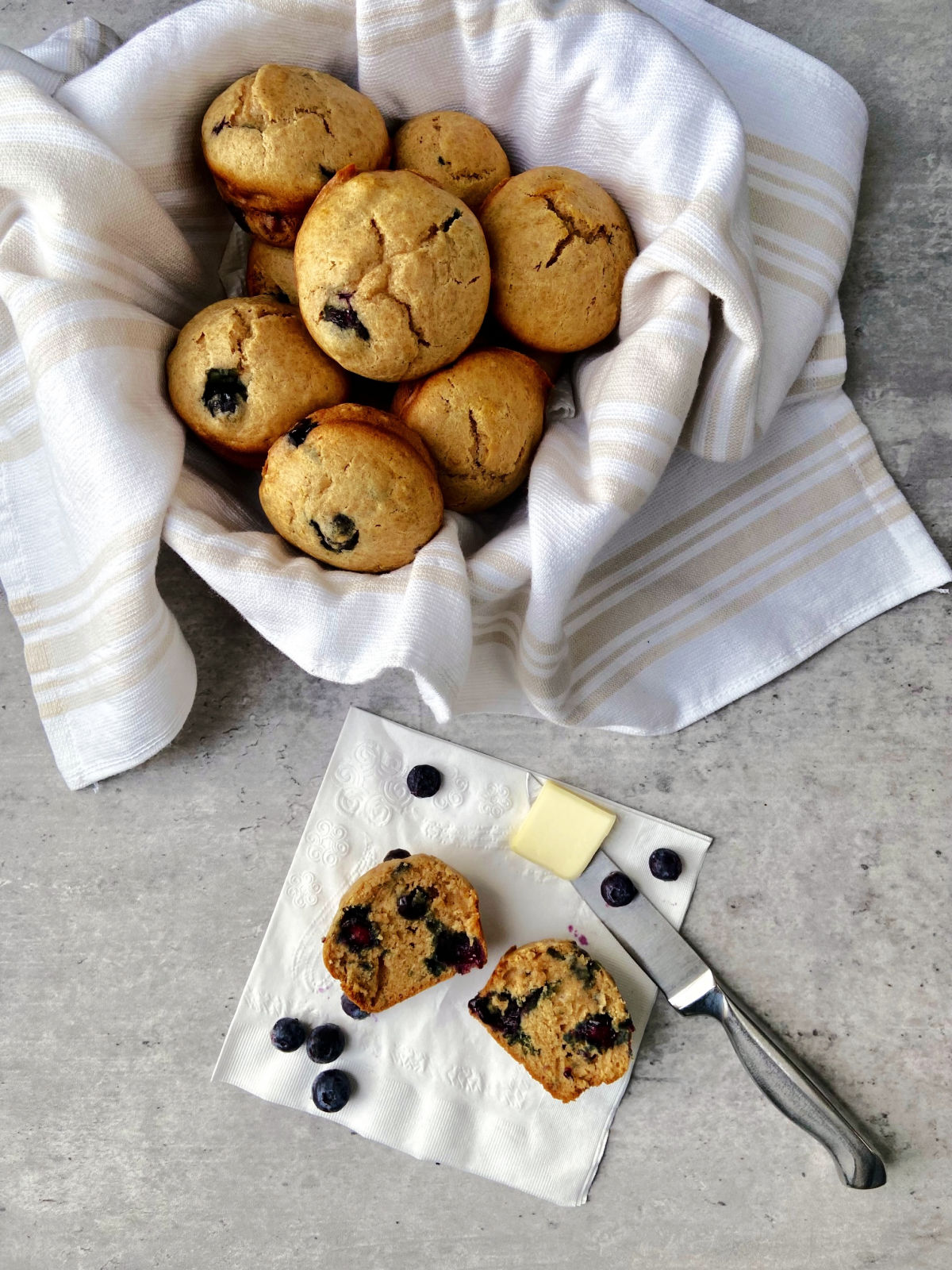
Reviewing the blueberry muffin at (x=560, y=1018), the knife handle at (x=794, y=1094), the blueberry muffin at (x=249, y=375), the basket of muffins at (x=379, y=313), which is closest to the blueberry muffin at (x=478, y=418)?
the basket of muffins at (x=379, y=313)

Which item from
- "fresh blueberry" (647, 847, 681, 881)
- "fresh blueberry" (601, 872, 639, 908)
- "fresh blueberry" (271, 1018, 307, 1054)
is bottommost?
"fresh blueberry" (271, 1018, 307, 1054)

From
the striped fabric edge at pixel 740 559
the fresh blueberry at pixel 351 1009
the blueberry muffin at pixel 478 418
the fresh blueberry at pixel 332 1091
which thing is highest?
the blueberry muffin at pixel 478 418

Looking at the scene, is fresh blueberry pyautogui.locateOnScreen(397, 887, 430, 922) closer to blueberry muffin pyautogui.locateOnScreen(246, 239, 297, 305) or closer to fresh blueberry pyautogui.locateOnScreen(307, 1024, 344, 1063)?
fresh blueberry pyautogui.locateOnScreen(307, 1024, 344, 1063)

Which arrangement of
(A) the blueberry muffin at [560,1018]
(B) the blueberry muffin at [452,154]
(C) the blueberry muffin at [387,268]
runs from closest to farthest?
(C) the blueberry muffin at [387,268]
(B) the blueberry muffin at [452,154]
(A) the blueberry muffin at [560,1018]

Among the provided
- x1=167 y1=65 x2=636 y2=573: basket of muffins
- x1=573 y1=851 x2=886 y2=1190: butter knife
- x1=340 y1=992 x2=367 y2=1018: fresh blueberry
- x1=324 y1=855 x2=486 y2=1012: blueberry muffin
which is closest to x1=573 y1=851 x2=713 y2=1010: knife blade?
x1=573 y1=851 x2=886 y2=1190: butter knife

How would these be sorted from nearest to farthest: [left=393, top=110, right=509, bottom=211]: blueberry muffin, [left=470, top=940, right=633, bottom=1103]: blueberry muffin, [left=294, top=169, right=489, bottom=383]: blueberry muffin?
[left=294, top=169, right=489, bottom=383]: blueberry muffin, [left=393, top=110, right=509, bottom=211]: blueberry muffin, [left=470, top=940, right=633, bottom=1103]: blueberry muffin

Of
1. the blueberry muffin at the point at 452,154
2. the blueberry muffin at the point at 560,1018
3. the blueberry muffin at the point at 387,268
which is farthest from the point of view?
the blueberry muffin at the point at 560,1018

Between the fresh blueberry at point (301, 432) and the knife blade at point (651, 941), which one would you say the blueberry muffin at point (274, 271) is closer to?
the fresh blueberry at point (301, 432)
